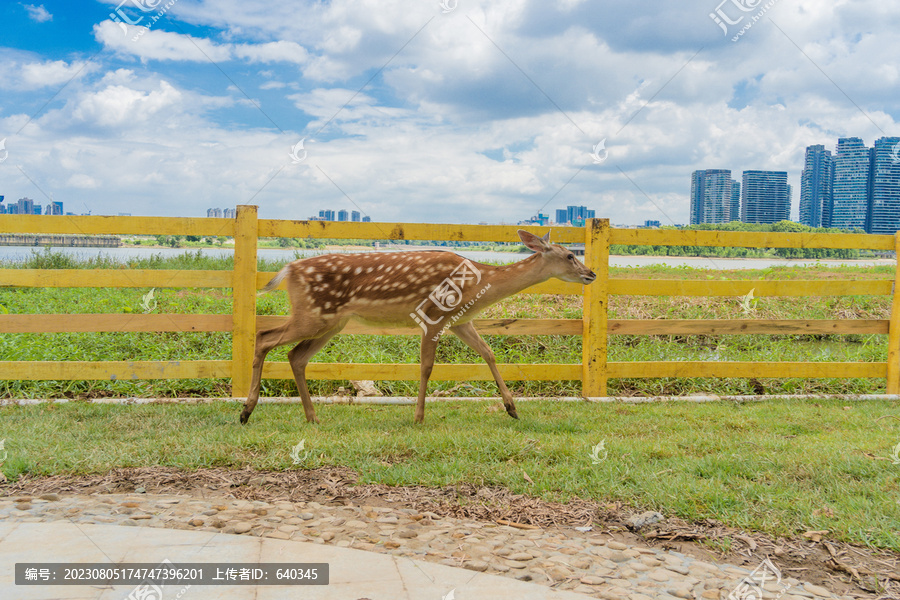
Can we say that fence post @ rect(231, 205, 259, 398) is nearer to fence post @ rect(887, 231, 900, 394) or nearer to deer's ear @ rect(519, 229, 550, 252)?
deer's ear @ rect(519, 229, 550, 252)

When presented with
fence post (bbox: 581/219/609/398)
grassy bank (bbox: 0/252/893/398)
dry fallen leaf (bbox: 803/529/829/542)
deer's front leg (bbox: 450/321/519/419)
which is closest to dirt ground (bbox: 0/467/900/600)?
dry fallen leaf (bbox: 803/529/829/542)

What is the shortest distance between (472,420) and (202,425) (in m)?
2.12

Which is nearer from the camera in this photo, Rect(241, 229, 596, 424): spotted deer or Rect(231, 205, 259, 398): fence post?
Rect(241, 229, 596, 424): spotted deer

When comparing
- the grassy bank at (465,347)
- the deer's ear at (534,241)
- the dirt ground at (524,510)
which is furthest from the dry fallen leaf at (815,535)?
the grassy bank at (465,347)

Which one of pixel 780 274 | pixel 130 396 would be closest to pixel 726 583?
pixel 130 396

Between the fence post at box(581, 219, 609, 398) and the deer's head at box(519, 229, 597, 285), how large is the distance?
689 millimetres

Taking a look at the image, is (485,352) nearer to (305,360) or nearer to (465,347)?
(305,360)

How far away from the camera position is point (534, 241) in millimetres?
5543

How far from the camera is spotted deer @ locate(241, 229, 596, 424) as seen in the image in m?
5.23

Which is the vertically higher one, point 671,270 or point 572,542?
point 671,270

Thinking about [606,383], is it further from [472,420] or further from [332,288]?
[332,288]

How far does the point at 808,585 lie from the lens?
2727 millimetres

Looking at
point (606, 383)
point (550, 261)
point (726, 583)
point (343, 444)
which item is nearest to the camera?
point (726, 583)

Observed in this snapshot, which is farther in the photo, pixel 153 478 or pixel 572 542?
pixel 153 478
